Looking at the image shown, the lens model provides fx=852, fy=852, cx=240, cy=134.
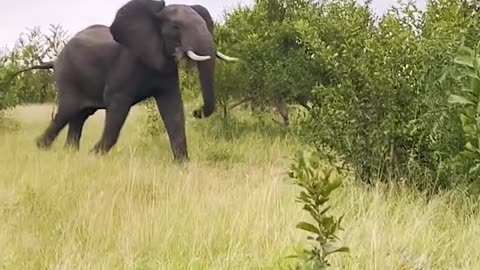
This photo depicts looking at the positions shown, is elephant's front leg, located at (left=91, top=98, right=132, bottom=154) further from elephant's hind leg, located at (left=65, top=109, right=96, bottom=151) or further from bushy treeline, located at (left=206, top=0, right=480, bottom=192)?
bushy treeline, located at (left=206, top=0, right=480, bottom=192)

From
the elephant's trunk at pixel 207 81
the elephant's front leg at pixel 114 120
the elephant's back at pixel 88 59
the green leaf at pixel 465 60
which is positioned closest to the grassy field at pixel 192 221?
the green leaf at pixel 465 60

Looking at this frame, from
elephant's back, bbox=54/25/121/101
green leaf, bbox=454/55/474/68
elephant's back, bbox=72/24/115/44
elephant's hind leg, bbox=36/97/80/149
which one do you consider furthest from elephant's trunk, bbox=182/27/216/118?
green leaf, bbox=454/55/474/68

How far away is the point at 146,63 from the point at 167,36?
385 mm

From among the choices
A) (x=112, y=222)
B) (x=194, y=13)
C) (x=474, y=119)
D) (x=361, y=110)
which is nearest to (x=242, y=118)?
(x=194, y=13)

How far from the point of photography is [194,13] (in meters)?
8.81

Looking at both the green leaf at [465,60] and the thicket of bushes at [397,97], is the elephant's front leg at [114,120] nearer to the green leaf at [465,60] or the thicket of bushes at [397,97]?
the thicket of bushes at [397,97]

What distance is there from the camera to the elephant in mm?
8624

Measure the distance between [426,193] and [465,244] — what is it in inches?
60.8

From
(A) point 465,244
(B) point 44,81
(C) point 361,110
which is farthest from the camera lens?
(B) point 44,81

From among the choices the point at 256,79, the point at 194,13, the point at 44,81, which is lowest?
the point at 44,81

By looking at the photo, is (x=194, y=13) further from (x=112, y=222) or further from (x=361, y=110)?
(x=112, y=222)

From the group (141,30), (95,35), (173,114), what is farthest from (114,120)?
(95,35)

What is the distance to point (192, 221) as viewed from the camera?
4.95 m

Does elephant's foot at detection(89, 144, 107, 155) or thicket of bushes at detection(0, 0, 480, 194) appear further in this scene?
elephant's foot at detection(89, 144, 107, 155)
